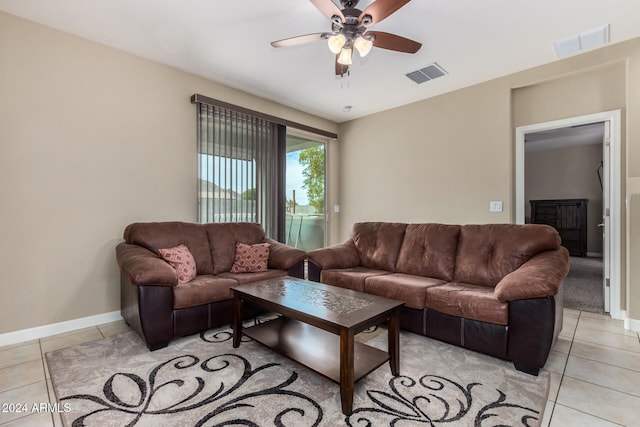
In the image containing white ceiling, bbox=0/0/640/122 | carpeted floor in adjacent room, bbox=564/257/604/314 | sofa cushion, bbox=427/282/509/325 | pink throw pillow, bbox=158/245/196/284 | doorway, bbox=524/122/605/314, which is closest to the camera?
sofa cushion, bbox=427/282/509/325

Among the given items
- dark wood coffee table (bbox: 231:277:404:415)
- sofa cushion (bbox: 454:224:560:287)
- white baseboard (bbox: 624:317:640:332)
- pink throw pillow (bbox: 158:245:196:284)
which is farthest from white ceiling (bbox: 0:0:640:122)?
white baseboard (bbox: 624:317:640:332)

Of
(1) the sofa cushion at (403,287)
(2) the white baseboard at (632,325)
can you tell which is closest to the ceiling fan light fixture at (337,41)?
(1) the sofa cushion at (403,287)

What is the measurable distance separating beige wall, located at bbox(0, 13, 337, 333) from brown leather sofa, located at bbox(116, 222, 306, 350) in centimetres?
34

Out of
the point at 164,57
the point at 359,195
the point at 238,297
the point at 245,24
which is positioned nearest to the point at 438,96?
the point at 359,195

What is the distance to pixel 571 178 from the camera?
728 cm

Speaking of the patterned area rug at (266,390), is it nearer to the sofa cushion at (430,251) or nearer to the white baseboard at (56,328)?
the white baseboard at (56,328)

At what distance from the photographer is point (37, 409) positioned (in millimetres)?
1655

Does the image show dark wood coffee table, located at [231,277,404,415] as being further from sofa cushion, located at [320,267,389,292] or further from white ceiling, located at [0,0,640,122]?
white ceiling, located at [0,0,640,122]

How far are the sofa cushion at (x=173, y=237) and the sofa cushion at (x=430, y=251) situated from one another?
205 cm

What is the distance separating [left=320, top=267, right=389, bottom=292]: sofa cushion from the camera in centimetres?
290

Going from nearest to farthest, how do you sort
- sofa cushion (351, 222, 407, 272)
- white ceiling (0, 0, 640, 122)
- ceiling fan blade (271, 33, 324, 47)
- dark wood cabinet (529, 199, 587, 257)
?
ceiling fan blade (271, 33, 324, 47)
white ceiling (0, 0, 640, 122)
sofa cushion (351, 222, 407, 272)
dark wood cabinet (529, 199, 587, 257)

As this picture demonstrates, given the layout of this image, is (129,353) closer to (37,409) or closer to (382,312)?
(37,409)

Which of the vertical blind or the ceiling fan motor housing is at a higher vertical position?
the ceiling fan motor housing

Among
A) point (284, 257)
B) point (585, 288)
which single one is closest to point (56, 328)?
point (284, 257)
